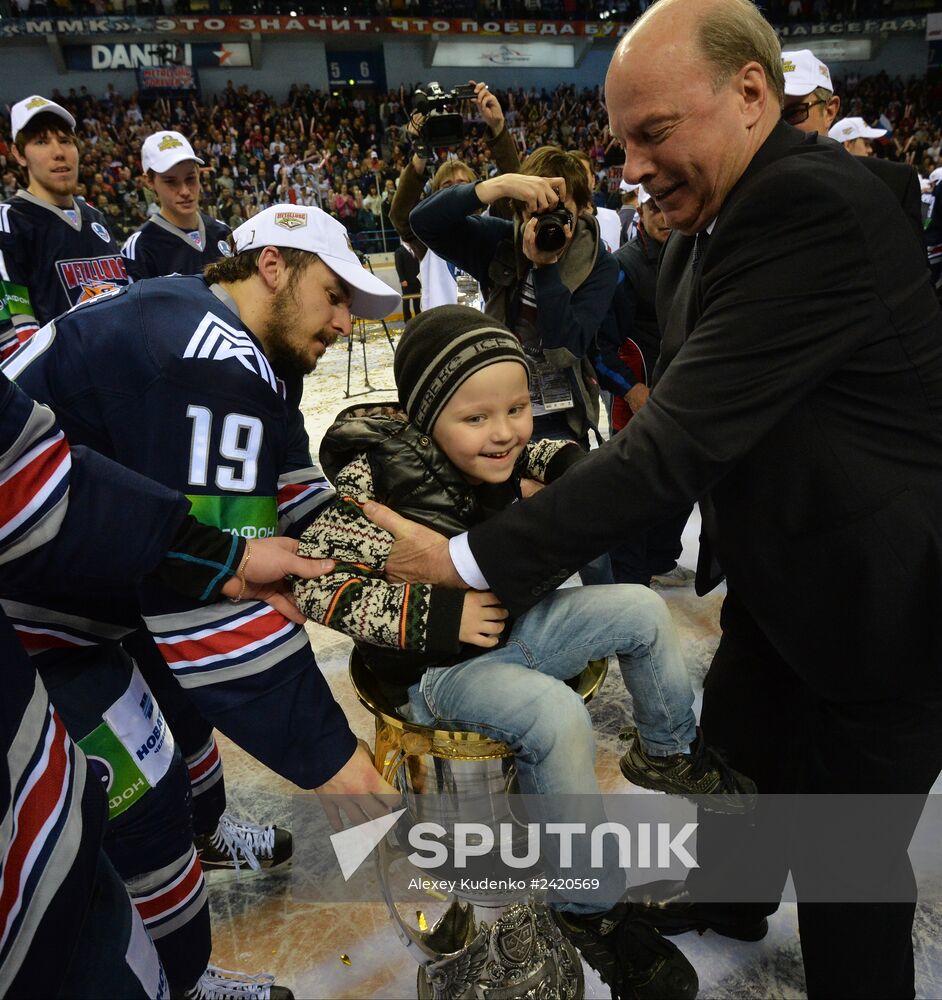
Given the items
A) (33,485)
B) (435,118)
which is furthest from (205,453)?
(435,118)

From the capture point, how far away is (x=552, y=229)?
2.25 meters

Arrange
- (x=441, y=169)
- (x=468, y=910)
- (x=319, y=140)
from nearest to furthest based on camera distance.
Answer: (x=468, y=910)
(x=441, y=169)
(x=319, y=140)

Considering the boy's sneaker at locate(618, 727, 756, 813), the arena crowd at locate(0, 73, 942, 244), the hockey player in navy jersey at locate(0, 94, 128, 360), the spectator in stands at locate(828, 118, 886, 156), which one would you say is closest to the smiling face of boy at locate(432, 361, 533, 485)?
the boy's sneaker at locate(618, 727, 756, 813)

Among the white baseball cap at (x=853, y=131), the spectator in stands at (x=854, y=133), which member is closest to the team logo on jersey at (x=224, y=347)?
the spectator in stands at (x=854, y=133)

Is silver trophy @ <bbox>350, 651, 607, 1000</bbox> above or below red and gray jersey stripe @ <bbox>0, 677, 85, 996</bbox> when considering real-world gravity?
below

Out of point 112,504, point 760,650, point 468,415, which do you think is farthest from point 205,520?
point 760,650

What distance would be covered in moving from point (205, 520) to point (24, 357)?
50 centimetres

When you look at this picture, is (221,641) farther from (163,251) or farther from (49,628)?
(163,251)

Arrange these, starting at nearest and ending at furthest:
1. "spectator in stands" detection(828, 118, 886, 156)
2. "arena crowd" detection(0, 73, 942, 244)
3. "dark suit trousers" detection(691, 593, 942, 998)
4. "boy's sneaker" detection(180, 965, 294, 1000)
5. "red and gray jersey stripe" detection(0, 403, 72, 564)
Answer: "red and gray jersey stripe" detection(0, 403, 72, 564)
"dark suit trousers" detection(691, 593, 942, 998)
"boy's sneaker" detection(180, 965, 294, 1000)
"spectator in stands" detection(828, 118, 886, 156)
"arena crowd" detection(0, 73, 942, 244)

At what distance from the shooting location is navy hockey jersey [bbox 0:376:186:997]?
662mm

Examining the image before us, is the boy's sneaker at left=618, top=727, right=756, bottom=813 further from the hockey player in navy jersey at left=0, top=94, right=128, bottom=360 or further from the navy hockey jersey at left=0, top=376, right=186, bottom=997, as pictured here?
the hockey player in navy jersey at left=0, top=94, right=128, bottom=360

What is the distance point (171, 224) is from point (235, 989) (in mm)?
3405

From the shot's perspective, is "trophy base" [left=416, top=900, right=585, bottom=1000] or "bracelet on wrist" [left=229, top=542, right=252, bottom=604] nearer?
"bracelet on wrist" [left=229, top=542, right=252, bottom=604]

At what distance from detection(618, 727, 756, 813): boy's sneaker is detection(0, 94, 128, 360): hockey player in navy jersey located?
3040 mm
